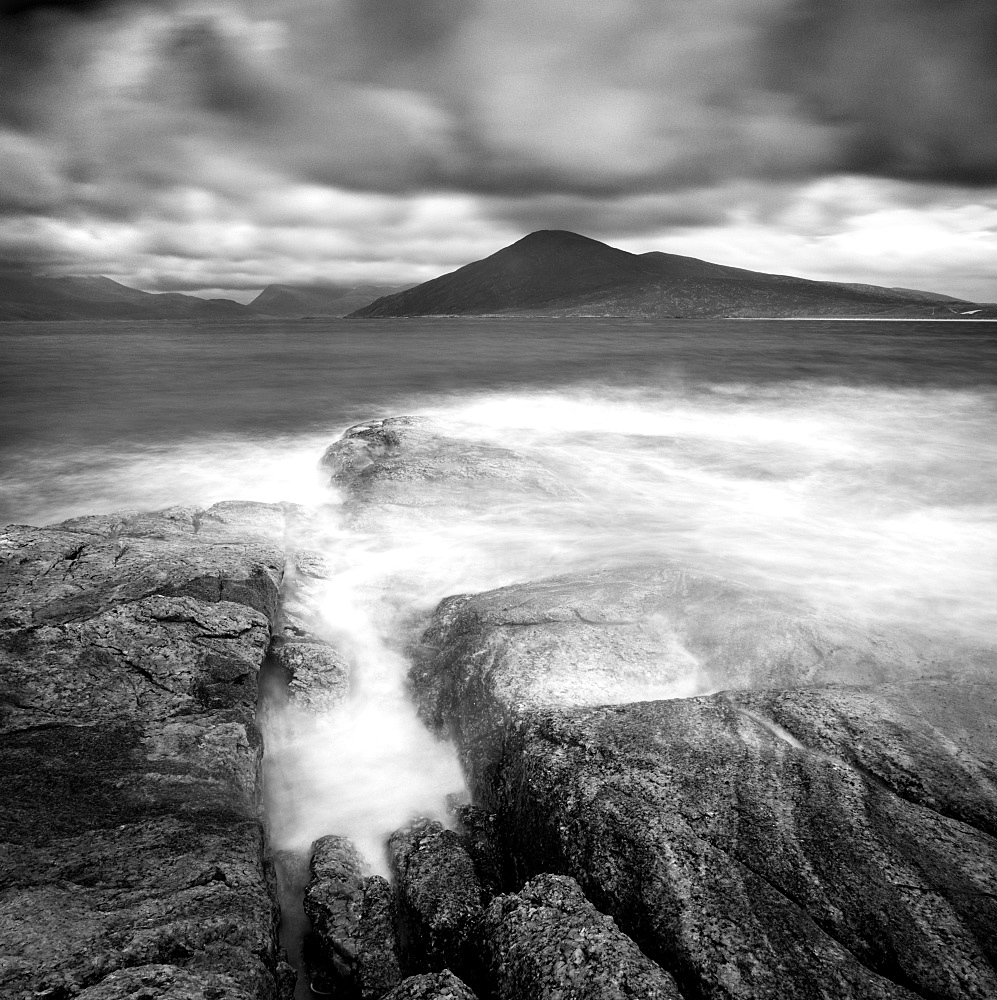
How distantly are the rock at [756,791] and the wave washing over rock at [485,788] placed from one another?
0.02 m

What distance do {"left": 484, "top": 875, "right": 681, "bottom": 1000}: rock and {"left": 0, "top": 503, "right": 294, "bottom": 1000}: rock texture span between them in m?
1.26

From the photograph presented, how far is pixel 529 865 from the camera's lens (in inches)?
170

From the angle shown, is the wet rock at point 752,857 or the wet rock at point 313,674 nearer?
the wet rock at point 752,857

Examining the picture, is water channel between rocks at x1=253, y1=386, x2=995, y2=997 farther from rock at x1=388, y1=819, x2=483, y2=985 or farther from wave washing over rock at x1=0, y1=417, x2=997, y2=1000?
rock at x1=388, y1=819, x2=483, y2=985

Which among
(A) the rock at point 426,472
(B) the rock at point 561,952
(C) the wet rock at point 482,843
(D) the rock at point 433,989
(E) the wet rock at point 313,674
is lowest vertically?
(C) the wet rock at point 482,843

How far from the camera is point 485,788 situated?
16.9 ft

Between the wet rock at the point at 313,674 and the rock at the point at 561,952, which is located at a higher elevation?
the rock at the point at 561,952

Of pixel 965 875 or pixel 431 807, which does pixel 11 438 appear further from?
pixel 965 875

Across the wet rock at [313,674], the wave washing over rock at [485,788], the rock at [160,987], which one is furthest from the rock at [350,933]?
the wet rock at [313,674]

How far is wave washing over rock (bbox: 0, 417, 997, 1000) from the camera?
327 cm

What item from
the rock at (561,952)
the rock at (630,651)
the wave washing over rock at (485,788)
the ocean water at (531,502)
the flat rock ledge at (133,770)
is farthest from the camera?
the ocean water at (531,502)

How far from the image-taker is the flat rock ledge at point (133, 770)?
3.16m

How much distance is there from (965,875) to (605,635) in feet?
10.7

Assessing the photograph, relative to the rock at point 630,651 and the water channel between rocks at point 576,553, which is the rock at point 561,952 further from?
the rock at point 630,651
